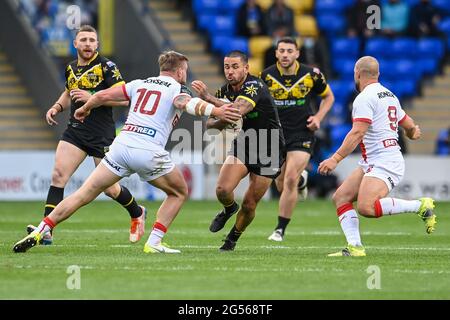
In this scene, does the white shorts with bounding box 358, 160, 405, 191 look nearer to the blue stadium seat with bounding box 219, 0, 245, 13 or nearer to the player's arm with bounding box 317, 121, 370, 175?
the player's arm with bounding box 317, 121, 370, 175

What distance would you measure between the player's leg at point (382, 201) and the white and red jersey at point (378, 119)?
18 centimetres

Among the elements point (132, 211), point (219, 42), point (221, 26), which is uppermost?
point (221, 26)

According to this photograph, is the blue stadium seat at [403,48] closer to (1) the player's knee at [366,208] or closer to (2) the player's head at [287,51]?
(2) the player's head at [287,51]

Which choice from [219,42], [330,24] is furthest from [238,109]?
[330,24]

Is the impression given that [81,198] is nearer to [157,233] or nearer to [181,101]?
[157,233]

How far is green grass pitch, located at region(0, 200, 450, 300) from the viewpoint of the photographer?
9500 millimetres

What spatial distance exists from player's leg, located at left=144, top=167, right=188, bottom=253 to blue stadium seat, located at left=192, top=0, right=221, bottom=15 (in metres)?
17.0

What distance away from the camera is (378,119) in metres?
12.3

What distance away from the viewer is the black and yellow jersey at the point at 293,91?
51.1 ft

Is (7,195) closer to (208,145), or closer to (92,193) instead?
(208,145)

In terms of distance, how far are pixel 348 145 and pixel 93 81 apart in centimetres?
363

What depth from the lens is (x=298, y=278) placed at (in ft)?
33.9

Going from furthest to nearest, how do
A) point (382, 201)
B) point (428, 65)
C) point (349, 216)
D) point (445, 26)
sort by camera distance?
1. point (445, 26)
2. point (428, 65)
3. point (349, 216)
4. point (382, 201)
